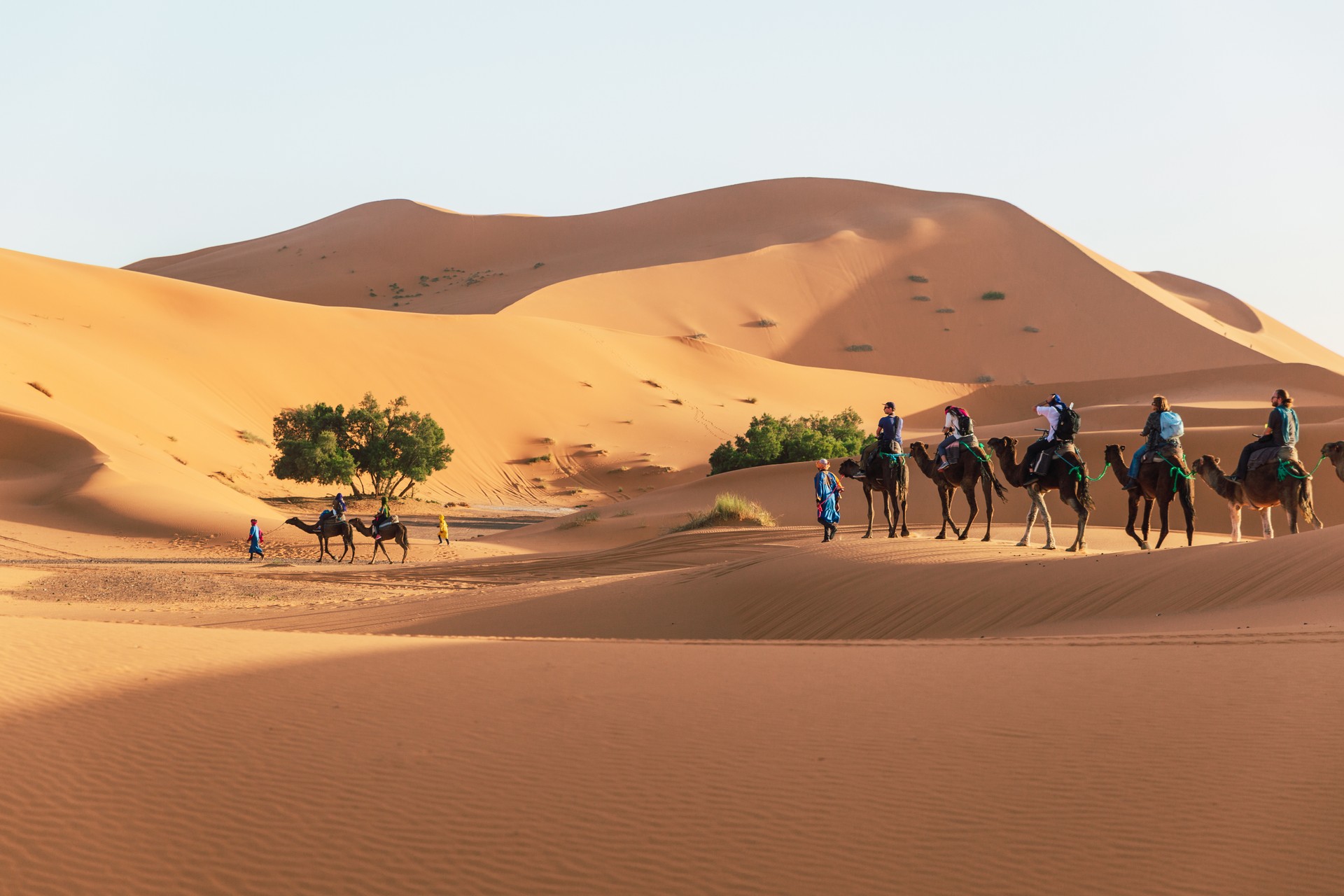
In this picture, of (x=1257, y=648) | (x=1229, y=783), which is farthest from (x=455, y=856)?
(x=1257, y=648)

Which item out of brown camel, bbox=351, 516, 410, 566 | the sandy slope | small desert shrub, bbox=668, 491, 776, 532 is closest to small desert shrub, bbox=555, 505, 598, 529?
small desert shrub, bbox=668, 491, 776, 532

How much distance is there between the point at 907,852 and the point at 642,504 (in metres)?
27.9

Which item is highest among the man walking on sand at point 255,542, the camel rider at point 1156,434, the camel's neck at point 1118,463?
the camel rider at point 1156,434

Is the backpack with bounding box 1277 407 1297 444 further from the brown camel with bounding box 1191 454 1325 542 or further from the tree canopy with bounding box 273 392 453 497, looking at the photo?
the tree canopy with bounding box 273 392 453 497

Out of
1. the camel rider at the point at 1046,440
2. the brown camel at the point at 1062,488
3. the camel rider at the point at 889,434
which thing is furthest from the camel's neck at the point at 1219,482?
the camel rider at the point at 889,434

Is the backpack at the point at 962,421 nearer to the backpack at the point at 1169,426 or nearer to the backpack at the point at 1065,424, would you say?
the backpack at the point at 1065,424

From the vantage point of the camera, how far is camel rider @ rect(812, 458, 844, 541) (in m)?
17.8

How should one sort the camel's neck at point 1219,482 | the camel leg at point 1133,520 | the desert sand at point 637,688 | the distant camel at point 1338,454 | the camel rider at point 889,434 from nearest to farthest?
the desert sand at point 637,688, the distant camel at point 1338,454, the camel leg at point 1133,520, the camel's neck at point 1219,482, the camel rider at point 889,434

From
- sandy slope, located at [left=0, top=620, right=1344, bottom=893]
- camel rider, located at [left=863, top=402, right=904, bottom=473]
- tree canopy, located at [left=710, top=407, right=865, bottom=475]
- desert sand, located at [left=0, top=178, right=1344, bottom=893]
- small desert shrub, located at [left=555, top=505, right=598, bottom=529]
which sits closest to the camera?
sandy slope, located at [left=0, top=620, right=1344, bottom=893]

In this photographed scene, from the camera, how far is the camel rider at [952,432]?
1505 cm

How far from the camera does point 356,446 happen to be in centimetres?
3638

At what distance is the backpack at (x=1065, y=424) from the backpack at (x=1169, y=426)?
1.24 metres

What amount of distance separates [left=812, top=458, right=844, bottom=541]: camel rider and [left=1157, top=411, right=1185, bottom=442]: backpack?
201 inches

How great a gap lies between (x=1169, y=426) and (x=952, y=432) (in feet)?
9.09
